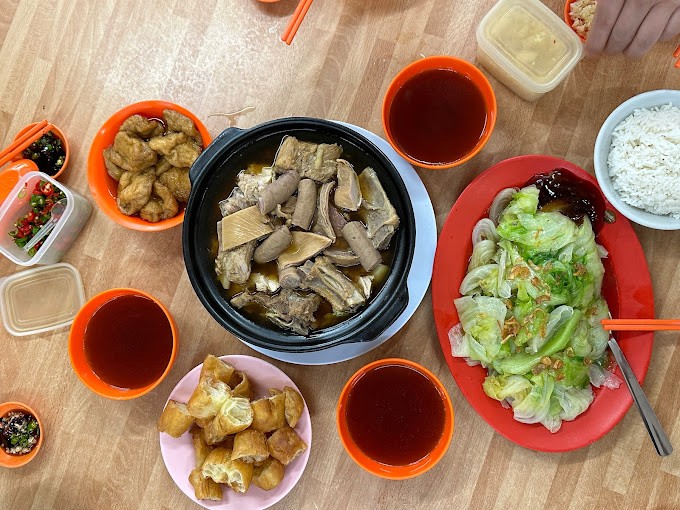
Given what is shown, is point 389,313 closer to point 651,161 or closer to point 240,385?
point 240,385

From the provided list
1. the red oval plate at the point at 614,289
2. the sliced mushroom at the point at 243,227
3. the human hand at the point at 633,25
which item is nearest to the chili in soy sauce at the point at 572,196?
the red oval plate at the point at 614,289

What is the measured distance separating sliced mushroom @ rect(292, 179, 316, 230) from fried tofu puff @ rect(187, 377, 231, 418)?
0.67 m

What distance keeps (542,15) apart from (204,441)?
6.39ft

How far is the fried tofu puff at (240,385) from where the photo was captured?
2.16m

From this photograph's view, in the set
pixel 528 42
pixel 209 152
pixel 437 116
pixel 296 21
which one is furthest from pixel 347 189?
pixel 528 42

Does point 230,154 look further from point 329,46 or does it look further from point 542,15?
point 542,15

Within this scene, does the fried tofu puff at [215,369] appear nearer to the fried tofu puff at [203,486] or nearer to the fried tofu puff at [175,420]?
the fried tofu puff at [175,420]

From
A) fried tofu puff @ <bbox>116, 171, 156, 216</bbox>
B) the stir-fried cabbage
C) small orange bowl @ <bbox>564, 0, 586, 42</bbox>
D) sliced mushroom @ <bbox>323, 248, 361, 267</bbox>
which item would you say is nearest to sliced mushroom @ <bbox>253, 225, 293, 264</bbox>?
sliced mushroom @ <bbox>323, 248, 361, 267</bbox>

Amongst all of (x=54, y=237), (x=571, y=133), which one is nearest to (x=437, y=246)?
(x=571, y=133)

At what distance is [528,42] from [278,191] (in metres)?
1.07

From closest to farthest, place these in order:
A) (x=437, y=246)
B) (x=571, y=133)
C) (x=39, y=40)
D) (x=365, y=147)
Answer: (x=365, y=147), (x=437, y=246), (x=571, y=133), (x=39, y=40)

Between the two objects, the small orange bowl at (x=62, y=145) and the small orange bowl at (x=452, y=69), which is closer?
the small orange bowl at (x=452, y=69)

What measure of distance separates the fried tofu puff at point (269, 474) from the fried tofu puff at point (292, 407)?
154 millimetres

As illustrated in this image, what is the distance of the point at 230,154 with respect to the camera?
1.88 metres
